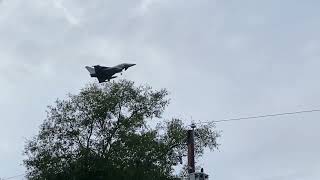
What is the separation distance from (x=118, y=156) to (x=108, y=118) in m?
3.25

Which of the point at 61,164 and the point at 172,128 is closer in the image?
the point at 61,164

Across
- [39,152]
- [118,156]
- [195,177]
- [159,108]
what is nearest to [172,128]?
[159,108]

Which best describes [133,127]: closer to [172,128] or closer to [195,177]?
[172,128]

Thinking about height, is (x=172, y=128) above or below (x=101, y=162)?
above

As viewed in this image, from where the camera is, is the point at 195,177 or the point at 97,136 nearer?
the point at 195,177

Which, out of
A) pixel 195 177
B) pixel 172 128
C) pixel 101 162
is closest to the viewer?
pixel 195 177

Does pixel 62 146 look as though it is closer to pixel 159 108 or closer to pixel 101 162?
pixel 101 162

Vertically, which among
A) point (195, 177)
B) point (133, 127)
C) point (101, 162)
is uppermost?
point (133, 127)

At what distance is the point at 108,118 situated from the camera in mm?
50750

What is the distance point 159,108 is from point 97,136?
551cm

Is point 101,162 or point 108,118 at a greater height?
point 108,118

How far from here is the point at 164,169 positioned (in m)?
50.0

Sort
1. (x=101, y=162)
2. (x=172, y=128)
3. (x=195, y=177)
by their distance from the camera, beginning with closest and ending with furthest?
(x=195, y=177), (x=101, y=162), (x=172, y=128)

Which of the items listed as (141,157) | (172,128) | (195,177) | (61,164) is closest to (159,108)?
(172,128)
